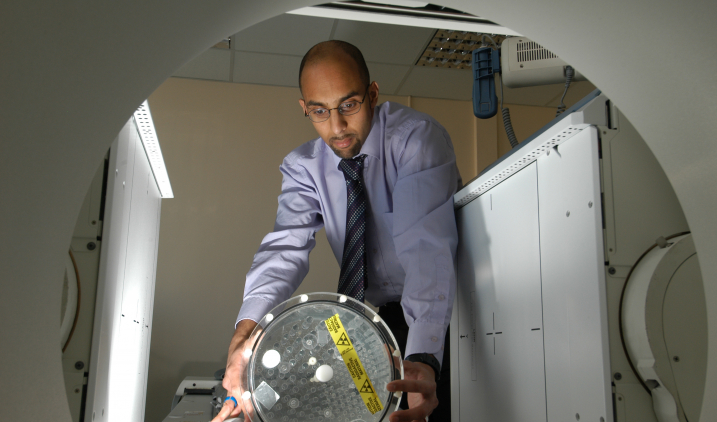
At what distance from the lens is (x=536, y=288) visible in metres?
1.00

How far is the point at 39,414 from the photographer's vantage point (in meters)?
0.41

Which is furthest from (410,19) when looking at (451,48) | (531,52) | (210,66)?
(210,66)

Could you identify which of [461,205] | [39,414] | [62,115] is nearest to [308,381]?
[39,414]

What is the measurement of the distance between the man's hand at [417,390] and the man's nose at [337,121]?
0.69 m

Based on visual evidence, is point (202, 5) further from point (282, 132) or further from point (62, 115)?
point (282, 132)

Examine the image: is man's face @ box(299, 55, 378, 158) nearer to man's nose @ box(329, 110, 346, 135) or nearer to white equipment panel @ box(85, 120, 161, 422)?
man's nose @ box(329, 110, 346, 135)

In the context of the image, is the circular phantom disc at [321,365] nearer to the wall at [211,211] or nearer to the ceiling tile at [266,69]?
the wall at [211,211]

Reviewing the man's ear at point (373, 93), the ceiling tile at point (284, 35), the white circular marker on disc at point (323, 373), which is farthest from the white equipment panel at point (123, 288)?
the ceiling tile at point (284, 35)

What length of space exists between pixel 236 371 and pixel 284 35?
2814 mm

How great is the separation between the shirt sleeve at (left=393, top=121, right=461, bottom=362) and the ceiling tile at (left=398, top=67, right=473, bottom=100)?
261cm

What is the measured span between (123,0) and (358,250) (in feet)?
3.32

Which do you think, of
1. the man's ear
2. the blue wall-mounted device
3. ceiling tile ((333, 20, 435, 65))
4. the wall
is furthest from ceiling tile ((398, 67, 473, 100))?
the man's ear

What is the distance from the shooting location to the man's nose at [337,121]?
1416mm

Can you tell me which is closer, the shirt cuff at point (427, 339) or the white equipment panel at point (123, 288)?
the white equipment panel at point (123, 288)
